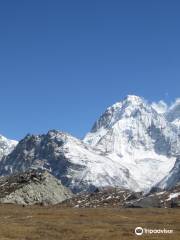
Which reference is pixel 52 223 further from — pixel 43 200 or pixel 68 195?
pixel 68 195

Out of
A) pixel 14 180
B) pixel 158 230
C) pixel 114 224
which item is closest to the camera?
pixel 158 230

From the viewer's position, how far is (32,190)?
6826 inches

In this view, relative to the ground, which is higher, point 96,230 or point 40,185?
point 40,185

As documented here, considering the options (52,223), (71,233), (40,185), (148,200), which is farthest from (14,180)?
(71,233)

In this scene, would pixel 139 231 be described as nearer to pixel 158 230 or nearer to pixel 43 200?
pixel 158 230

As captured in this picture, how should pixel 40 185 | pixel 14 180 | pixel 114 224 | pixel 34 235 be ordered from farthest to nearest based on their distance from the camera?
1. pixel 14 180
2. pixel 40 185
3. pixel 114 224
4. pixel 34 235

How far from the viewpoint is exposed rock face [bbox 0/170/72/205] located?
167375mm

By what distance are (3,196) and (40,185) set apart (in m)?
16.4

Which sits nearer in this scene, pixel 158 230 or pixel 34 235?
pixel 34 235

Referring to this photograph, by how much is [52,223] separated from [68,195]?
109m

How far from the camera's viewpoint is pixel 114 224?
8519cm

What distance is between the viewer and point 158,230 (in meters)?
74.2

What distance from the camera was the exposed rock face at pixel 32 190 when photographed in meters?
167

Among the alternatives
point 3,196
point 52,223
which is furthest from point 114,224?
point 3,196
